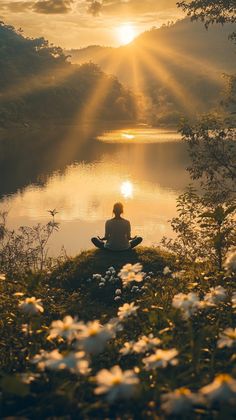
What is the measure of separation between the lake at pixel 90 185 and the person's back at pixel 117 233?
1196 centimetres

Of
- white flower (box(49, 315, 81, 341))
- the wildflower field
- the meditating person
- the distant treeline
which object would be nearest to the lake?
the meditating person

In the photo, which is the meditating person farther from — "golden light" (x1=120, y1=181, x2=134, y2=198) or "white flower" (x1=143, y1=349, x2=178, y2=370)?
"golden light" (x1=120, y1=181, x2=134, y2=198)

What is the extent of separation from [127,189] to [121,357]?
41528 mm

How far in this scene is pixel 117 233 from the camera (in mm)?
15586

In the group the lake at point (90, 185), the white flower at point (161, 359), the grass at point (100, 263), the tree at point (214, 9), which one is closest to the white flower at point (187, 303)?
the white flower at point (161, 359)

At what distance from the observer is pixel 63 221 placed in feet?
117

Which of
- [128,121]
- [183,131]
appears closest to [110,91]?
[128,121]

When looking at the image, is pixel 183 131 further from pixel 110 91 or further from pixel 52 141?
pixel 110 91

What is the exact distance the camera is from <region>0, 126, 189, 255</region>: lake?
1367 inches

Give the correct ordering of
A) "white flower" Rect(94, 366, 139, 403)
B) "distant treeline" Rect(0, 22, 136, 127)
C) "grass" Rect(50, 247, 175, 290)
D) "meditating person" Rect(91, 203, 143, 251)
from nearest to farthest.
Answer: "white flower" Rect(94, 366, 139, 403), "grass" Rect(50, 247, 175, 290), "meditating person" Rect(91, 203, 143, 251), "distant treeline" Rect(0, 22, 136, 127)

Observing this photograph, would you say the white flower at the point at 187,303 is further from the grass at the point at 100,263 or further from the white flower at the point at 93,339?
the grass at the point at 100,263

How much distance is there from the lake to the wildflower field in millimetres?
18430

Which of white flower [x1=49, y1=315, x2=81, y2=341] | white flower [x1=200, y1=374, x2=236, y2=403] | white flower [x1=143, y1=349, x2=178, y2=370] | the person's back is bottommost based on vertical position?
white flower [x1=200, y1=374, x2=236, y2=403]

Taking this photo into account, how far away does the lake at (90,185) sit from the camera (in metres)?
34.7
